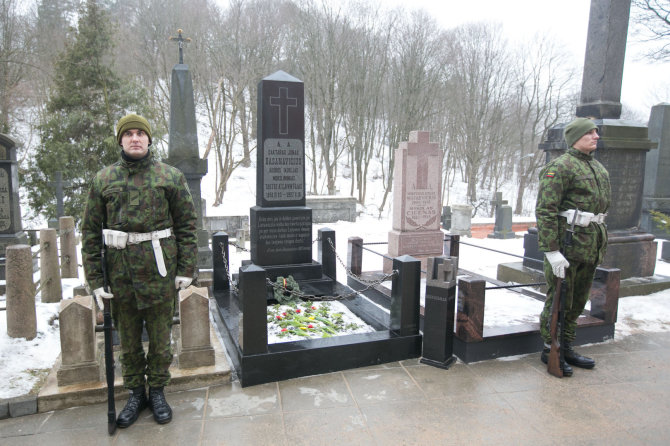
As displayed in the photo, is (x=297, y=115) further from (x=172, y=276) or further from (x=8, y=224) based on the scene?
(x=8, y=224)

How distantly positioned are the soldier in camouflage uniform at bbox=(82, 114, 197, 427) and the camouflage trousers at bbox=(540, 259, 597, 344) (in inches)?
129

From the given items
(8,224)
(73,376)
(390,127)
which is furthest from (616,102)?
(390,127)

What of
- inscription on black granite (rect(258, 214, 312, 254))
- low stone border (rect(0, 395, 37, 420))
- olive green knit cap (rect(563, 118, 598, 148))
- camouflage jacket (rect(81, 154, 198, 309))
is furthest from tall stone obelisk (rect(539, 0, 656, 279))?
low stone border (rect(0, 395, 37, 420))

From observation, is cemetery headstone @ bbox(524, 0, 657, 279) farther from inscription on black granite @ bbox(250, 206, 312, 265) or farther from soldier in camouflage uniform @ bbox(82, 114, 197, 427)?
soldier in camouflage uniform @ bbox(82, 114, 197, 427)

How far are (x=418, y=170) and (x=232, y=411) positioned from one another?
6023 mm

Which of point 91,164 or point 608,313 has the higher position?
point 91,164

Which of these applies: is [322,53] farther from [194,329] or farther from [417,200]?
[194,329]

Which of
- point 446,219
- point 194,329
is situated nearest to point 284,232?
point 194,329

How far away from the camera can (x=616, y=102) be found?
21.7 feet

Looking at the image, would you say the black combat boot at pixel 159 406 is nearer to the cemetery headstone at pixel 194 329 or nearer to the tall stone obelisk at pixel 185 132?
the cemetery headstone at pixel 194 329

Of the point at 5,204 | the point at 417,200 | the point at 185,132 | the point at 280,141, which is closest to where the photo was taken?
the point at 280,141

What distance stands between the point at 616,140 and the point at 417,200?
10.9 feet

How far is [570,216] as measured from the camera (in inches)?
151

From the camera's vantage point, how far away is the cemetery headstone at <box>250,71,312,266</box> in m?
6.10
